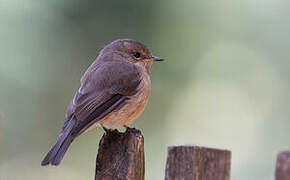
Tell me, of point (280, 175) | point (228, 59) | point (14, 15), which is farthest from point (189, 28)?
point (280, 175)

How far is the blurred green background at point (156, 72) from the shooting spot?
22.4 ft

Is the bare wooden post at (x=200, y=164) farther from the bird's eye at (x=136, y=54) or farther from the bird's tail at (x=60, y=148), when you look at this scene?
the bird's eye at (x=136, y=54)

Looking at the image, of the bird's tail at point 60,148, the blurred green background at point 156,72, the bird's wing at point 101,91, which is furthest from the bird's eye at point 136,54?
the bird's tail at point 60,148

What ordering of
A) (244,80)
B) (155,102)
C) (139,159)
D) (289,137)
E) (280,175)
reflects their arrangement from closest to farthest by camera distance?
(280,175), (139,159), (289,137), (155,102), (244,80)

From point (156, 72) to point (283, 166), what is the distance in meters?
4.82

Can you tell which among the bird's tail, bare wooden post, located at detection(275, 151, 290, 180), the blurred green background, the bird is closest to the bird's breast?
the bird

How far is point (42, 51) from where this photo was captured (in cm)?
694

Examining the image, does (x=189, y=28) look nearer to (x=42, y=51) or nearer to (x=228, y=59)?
(x=228, y=59)

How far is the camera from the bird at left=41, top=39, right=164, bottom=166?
4598 mm

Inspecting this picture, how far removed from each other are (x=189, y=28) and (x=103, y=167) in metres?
4.41

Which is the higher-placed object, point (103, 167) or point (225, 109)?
point (225, 109)

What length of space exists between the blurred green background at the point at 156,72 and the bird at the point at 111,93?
2.59ft

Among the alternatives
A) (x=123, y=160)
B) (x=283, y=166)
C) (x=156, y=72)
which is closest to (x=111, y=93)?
(x=123, y=160)

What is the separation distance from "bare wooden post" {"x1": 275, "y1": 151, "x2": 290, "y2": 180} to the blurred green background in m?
3.85
